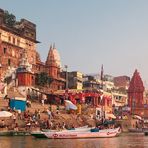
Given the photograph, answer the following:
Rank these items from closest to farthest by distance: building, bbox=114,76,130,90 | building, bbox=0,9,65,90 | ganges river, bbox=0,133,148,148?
ganges river, bbox=0,133,148,148
building, bbox=0,9,65,90
building, bbox=114,76,130,90

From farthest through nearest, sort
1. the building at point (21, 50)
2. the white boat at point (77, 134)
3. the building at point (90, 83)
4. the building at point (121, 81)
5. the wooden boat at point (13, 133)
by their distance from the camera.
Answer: the building at point (121, 81)
the building at point (90, 83)
the building at point (21, 50)
the wooden boat at point (13, 133)
the white boat at point (77, 134)

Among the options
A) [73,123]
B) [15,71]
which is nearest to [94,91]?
[15,71]

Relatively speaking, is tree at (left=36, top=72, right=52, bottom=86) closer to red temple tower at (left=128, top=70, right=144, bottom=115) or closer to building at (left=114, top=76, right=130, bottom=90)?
red temple tower at (left=128, top=70, right=144, bottom=115)

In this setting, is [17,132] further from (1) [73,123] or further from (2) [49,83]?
(2) [49,83]

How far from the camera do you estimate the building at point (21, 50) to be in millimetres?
65438

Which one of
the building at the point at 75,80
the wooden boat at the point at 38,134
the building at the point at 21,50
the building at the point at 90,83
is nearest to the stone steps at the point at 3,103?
the wooden boat at the point at 38,134

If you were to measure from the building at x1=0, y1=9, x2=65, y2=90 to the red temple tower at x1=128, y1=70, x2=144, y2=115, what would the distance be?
19587mm

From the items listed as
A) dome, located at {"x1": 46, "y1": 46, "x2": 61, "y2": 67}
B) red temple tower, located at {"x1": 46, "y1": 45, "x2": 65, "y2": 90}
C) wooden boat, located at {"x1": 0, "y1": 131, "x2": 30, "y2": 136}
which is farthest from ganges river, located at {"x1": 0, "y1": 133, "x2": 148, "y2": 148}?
dome, located at {"x1": 46, "y1": 46, "x2": 61, "y2": 67}

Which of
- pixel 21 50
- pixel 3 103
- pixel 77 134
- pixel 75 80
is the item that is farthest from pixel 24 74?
pixel 75 80

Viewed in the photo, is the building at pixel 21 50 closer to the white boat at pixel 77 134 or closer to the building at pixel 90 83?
the building at pixel 90 83

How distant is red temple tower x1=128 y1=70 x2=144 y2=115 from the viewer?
3684 inches

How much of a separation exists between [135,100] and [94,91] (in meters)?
22.6

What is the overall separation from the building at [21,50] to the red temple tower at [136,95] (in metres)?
19.6

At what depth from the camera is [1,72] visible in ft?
206
